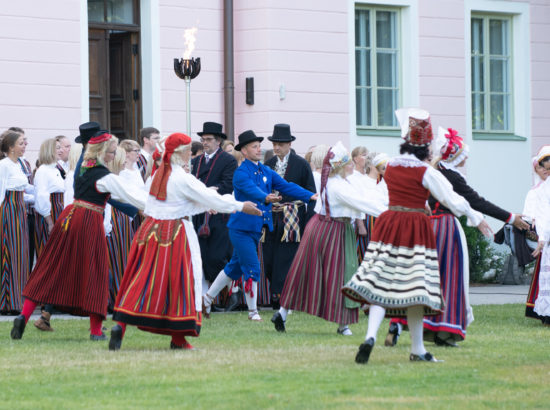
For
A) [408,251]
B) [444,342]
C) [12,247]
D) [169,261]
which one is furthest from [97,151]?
[12,247]

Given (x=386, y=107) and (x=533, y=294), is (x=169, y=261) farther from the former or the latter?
(x=386, y=107)

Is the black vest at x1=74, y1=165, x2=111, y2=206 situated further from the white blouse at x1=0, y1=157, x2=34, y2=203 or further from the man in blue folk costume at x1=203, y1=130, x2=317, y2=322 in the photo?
the white blouse at x1=0, y1=157, x2=34, y2=203

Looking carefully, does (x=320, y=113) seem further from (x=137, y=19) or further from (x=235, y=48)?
(x=137, y=19)

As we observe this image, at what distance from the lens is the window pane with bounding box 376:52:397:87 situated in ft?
61.9

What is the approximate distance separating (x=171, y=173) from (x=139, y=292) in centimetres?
90

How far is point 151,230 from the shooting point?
953 cm

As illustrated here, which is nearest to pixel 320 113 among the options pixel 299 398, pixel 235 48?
pixel 235 48

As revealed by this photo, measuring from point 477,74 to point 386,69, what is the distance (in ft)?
5.70

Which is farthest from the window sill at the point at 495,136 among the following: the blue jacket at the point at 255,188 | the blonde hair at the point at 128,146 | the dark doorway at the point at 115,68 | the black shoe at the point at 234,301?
the blue jacket at the point at 255,188

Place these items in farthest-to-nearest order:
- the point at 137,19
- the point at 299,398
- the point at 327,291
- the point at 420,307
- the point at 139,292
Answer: the point at 137,19 → the point at 327,291 → the point at 139,292 → the point at 420,307 → the point at 299,398

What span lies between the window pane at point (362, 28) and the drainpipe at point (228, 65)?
221cm

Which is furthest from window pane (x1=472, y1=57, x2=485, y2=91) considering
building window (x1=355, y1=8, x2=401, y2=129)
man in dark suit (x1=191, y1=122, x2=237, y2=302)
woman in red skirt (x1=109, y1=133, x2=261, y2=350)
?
woman in red skirt (x1=109, y1=133, x2=261, y2=350)

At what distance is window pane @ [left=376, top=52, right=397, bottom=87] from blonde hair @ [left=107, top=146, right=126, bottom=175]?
24.7ft

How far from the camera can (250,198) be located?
1206 centimetres
